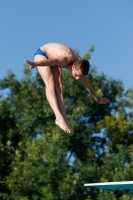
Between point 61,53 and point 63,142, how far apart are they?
31.5ft

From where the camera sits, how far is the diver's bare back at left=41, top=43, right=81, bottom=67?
18.0ft

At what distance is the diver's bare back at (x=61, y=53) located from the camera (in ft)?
18.0

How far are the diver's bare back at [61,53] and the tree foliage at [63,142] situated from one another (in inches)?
331

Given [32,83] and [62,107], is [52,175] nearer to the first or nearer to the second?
[32,83]

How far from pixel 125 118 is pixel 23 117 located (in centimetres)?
312

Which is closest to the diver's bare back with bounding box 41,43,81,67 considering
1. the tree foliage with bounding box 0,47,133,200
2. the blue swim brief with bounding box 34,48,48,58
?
the blue swim brief with bounding box 34,48,48,58

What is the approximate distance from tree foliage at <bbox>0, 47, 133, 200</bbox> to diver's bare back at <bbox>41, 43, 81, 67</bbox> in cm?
842

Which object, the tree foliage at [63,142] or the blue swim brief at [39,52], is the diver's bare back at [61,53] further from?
the tree foliage at [63,142]

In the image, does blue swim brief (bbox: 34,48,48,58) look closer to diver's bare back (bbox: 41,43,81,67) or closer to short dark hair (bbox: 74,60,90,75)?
diver's bare back (bbox: 41,43,81,67)

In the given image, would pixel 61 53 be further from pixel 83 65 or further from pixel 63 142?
pixel 63 142

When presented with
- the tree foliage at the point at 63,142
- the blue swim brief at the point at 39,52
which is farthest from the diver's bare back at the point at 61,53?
the tree foliage at the point at 63,142

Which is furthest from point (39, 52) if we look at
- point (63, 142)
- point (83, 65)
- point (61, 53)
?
point (63, 142)

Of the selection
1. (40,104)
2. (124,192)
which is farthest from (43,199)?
(40,104)

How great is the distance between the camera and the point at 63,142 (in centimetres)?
1502
